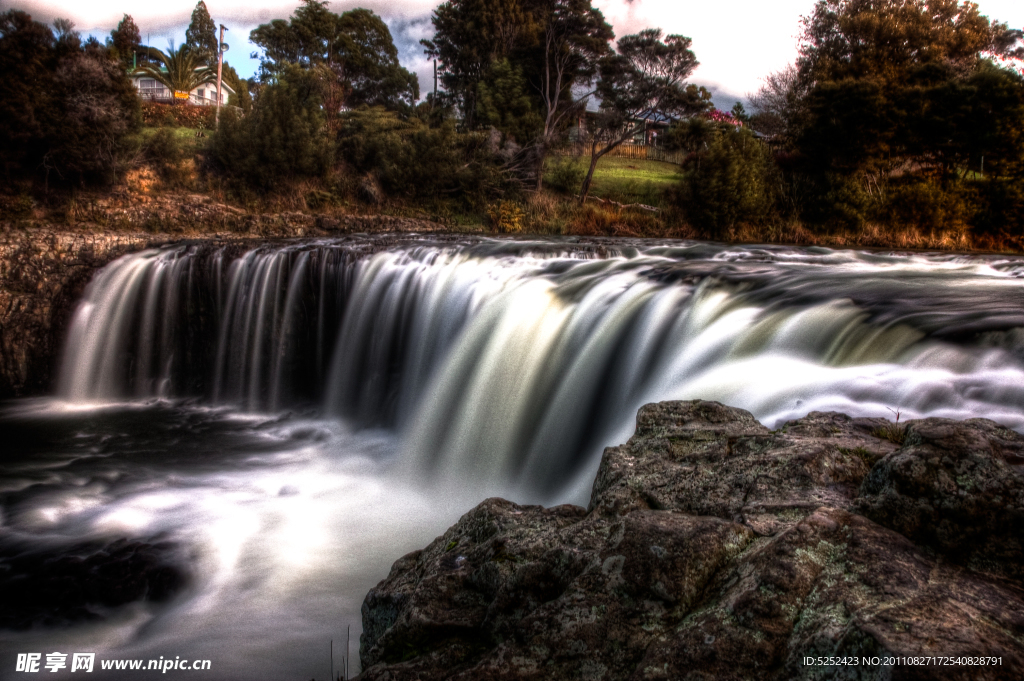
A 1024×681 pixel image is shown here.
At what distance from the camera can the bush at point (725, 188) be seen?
19.9m

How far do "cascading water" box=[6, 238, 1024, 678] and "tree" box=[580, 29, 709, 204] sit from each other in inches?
640

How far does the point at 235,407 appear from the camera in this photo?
9.49 m

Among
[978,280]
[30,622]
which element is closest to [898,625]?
[30,622]

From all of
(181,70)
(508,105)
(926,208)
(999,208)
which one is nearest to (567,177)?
(508,105)

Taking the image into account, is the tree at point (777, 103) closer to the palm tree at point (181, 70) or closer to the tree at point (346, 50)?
the tree at point (346, 50)

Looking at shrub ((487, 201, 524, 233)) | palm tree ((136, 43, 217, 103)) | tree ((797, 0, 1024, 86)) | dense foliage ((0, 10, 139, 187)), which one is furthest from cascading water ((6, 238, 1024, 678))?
palm tree ((136, 43, 217, 103))

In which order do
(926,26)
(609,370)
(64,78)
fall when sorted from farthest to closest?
(926,26)
(64,78)
(609,370)

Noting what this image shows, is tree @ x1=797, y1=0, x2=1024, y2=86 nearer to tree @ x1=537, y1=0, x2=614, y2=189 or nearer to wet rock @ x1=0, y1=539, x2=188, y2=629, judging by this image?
tree @ x1=537, y1=0, x2=614, y2=189

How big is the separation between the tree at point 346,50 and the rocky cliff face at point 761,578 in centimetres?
3540

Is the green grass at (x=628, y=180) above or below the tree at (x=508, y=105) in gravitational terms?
below

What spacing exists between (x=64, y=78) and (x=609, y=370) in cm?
1477

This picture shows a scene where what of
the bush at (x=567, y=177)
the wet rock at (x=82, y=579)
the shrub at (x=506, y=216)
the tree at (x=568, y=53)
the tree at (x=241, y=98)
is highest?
the tree at (x=568, y=53)

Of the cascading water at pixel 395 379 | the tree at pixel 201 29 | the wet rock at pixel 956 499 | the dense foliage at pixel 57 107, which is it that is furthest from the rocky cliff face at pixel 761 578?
the tree at pixel 201 29

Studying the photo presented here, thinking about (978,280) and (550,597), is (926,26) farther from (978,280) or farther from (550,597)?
(550,597)
